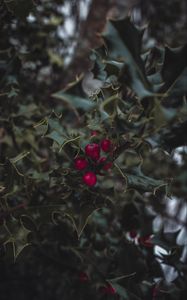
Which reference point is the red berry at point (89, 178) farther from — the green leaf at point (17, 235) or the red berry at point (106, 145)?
the green leaf at point (17, 235)

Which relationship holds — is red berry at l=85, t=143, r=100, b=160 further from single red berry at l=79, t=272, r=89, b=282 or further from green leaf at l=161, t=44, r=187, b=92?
single red berry at l=79, t=272, r=89, b=282

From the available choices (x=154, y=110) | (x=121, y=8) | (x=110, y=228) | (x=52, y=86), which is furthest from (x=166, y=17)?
(x=154, y=110)

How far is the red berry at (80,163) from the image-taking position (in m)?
1.04

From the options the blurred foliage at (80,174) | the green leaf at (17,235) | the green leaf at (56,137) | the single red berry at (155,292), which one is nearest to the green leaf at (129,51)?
the blurred foliage at (80,174)

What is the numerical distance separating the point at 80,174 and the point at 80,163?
0.04 m

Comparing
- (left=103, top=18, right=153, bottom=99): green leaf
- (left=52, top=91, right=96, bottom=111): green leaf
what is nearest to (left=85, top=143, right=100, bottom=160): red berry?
(left=52, top=91, right=96, bottom=111): green leaf

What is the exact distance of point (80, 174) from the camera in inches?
41.5

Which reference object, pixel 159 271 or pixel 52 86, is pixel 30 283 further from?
pixel 52 86

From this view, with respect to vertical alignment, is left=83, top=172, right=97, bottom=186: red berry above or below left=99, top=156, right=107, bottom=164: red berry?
below

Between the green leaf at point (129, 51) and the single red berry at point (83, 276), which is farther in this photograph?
the single red berry at point (83, 276)

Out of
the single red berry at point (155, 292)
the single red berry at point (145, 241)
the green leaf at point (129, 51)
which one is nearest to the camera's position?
the green leaf at point (129, 51)

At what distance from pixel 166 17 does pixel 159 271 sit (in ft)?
6.87

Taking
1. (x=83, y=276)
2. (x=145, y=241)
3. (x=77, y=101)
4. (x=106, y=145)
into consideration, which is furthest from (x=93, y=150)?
(x=83, y=276)

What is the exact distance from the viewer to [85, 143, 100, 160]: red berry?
1.01 meters
